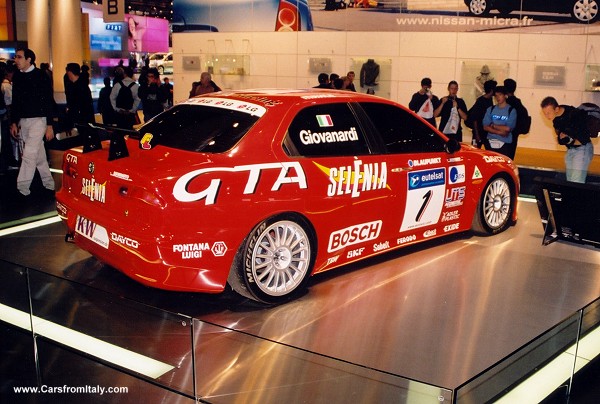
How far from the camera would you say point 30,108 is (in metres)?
8.57

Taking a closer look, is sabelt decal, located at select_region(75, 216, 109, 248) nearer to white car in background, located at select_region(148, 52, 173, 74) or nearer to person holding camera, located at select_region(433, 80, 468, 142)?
person holding camera, located at select_region(433, 80, 468, 142)

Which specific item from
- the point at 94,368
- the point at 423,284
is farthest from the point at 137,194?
the point at 423,284

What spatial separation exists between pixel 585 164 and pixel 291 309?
4.61m

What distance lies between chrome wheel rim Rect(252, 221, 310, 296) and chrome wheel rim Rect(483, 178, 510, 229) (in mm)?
2540

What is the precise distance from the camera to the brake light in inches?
182

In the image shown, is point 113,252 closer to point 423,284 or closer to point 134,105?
point 423,284

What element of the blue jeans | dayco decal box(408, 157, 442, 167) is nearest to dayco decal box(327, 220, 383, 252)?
dayco decal box(408, 157, 442, 167)

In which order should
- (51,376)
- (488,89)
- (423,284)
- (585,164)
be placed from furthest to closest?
1. (488,89)
2. (585,164)
3. (423,284)
4. (51,376)

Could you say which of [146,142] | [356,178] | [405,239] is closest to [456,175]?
[405,239]

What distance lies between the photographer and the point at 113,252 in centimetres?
498

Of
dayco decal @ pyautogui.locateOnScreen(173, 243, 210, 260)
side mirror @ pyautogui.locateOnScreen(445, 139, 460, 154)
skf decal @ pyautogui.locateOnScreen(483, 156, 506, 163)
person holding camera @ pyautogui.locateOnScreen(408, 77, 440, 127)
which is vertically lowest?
dayco decal @ pyautogui.locateOnScreen(173, 243, 210, 260)

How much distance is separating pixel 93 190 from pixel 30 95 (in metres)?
3.96

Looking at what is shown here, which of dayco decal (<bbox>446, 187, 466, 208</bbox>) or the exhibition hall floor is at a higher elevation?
dayco decal (<bbox>446, 187, 466, 208</bbox>)

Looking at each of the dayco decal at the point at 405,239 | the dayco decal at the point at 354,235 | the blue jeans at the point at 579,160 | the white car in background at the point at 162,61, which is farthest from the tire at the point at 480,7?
the white car in background at the point at 162,61
